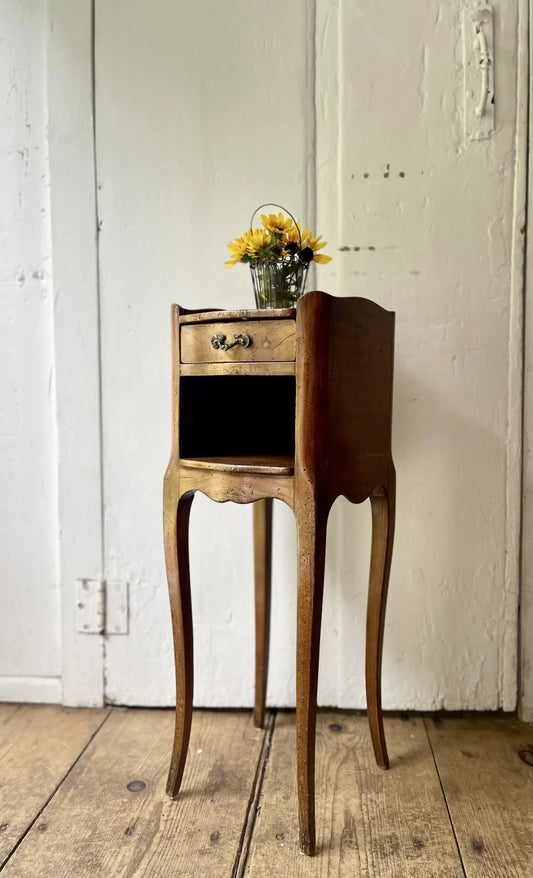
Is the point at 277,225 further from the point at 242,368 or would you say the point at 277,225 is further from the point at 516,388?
the point at 516,388

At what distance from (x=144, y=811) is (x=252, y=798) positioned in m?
0.21

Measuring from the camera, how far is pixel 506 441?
1.58 m

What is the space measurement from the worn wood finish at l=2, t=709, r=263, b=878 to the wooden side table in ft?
0.26

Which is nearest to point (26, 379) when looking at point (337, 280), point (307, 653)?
point (337, 280)

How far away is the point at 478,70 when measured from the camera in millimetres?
1526

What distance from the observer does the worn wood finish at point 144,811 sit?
1.07m

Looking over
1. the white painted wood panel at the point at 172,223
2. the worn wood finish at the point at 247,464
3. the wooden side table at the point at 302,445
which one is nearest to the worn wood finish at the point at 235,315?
the wooden side table at the point at 302,445

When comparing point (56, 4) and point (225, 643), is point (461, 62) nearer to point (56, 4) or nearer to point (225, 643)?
point (56, 4)

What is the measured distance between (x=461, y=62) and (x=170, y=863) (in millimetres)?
1835

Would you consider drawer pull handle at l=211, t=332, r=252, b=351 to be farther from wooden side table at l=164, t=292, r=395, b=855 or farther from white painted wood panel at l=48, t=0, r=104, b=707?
white painted wood panel at l=48, t=0, r=104, b=707

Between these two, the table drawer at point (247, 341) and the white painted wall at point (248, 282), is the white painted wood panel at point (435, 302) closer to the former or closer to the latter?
the white painted wall at point (248, 282)

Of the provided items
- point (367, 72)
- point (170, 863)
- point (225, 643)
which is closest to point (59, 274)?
point (367, 72)

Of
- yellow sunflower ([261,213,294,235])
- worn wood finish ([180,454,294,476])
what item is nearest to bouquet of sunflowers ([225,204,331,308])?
yellow sunflower ([261,213,294,235])

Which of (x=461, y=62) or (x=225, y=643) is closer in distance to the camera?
(x=461, y=62)
